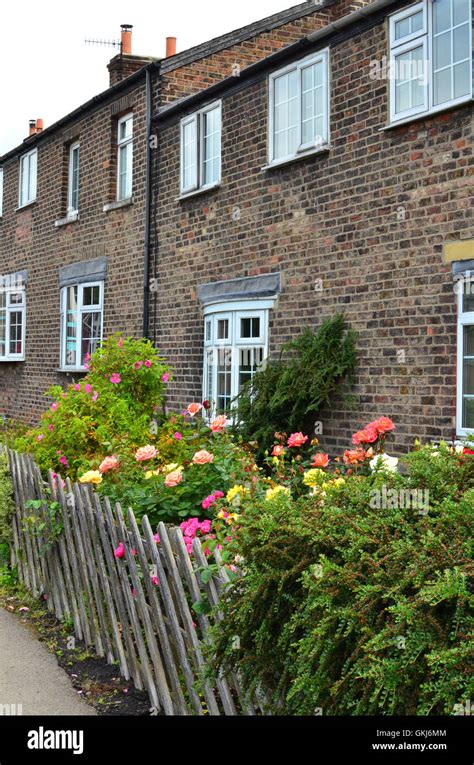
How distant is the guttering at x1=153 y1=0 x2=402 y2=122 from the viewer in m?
9.98

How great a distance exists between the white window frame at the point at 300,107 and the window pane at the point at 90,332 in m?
6.22

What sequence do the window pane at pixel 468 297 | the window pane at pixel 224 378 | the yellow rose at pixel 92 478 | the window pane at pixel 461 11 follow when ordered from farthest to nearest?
the window pane at pixel 224 378 < the window pane at pixel 461 11 < the window pane at pixel 468 297 < the yellow rose at pixel 92 478

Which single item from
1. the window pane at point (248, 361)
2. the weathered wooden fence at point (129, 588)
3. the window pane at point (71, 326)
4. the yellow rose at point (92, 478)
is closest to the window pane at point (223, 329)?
the window pane at point (248, 361)

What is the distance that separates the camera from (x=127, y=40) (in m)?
19.7

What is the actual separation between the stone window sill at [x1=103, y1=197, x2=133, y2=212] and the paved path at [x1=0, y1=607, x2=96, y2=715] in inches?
401

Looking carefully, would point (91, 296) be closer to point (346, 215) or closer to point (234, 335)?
point (234, 335)

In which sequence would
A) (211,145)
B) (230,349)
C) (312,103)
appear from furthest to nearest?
(211,145) < (230,349) < (312,103)

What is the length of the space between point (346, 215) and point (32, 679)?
6.51 meters

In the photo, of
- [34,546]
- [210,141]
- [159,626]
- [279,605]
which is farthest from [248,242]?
[279,605]

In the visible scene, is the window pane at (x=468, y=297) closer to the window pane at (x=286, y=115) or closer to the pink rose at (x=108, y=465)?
the window pane at (x=286, y=115)

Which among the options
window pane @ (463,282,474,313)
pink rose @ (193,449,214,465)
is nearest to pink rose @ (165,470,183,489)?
pink rose @ (193,449,214,465)

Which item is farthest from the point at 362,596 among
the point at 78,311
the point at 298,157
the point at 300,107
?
the point at 78,311

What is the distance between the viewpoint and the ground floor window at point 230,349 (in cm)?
1200
